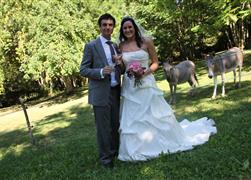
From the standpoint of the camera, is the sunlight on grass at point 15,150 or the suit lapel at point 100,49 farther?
the sunlight on grass at point 15,150

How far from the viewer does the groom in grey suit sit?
6.44 meters

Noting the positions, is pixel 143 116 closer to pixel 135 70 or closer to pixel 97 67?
pixel 135 70

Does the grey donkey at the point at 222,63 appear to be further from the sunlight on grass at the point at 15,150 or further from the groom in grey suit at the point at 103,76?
the groom in grey suit at the point at 103,76

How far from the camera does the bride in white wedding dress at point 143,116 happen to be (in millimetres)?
6877

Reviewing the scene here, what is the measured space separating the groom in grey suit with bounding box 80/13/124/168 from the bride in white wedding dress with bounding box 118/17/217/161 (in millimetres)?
319

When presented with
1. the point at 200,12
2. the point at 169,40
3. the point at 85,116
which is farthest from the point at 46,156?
the point at 169,40

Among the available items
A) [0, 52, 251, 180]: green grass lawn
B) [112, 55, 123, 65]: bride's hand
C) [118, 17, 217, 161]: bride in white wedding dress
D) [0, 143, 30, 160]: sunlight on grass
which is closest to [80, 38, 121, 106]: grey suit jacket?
[112, 55, 123, 65]: bride's hand

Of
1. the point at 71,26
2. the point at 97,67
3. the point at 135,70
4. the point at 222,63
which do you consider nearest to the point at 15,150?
the point at 97,67

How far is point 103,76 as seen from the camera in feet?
20.8

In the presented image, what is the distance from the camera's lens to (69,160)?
805 cm

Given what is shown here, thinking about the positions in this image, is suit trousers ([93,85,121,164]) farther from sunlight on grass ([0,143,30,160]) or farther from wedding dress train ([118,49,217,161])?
sunlight on grass ([0,143,30,160])

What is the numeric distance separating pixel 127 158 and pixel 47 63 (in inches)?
690

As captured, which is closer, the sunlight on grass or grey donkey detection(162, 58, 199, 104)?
the sunlight on grass

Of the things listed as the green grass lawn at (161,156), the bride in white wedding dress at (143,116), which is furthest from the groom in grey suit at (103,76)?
the green grass lawn at (161,156)
